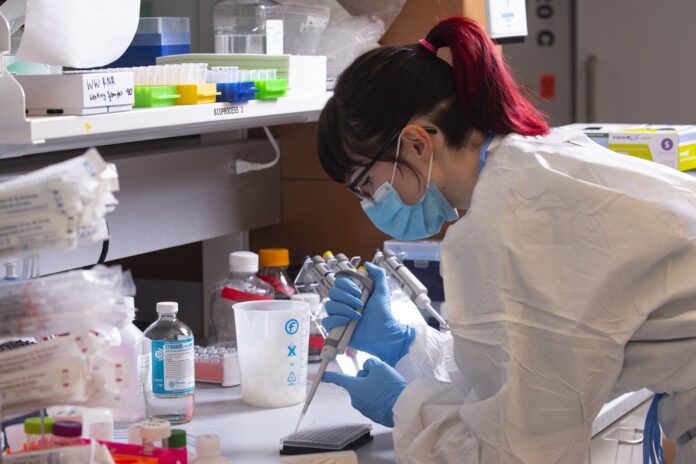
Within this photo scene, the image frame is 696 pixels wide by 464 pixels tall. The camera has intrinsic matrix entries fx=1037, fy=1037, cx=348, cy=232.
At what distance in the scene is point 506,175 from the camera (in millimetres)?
1443

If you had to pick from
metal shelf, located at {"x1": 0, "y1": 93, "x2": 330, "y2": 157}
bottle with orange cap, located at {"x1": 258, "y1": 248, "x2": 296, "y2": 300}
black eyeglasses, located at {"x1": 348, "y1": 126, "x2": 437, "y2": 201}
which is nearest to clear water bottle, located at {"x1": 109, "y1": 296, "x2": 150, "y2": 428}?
metal shelf, located at {"x1": 0, "y1": 93, "x2": 330, "y2": 157}

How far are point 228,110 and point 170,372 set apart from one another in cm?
46

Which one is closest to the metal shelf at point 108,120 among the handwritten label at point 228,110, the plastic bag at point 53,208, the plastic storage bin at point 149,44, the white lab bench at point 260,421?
the handwritten label at point 228,110

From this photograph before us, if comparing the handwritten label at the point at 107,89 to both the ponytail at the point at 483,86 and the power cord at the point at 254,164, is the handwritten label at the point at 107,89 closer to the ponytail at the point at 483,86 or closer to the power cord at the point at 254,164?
the ponytail at the point at 483,86

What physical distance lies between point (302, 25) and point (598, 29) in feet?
7.10

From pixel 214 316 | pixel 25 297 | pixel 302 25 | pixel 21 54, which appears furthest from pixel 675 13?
pixel 25 297

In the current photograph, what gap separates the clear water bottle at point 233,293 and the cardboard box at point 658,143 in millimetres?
981

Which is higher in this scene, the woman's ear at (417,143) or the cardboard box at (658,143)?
the woman's ear at (417,143)

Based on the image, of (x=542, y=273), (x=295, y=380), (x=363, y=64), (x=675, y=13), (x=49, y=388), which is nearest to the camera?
(x=49, y=388)

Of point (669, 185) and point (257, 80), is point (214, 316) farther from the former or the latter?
point (669, 185)

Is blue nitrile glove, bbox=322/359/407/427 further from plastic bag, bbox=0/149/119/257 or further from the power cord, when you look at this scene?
the power cord

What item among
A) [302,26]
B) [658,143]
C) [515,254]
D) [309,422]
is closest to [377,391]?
[309,422]

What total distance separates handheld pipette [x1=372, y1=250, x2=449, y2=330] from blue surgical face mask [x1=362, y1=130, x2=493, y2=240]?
0.88 feet

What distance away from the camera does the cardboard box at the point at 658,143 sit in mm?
2504
